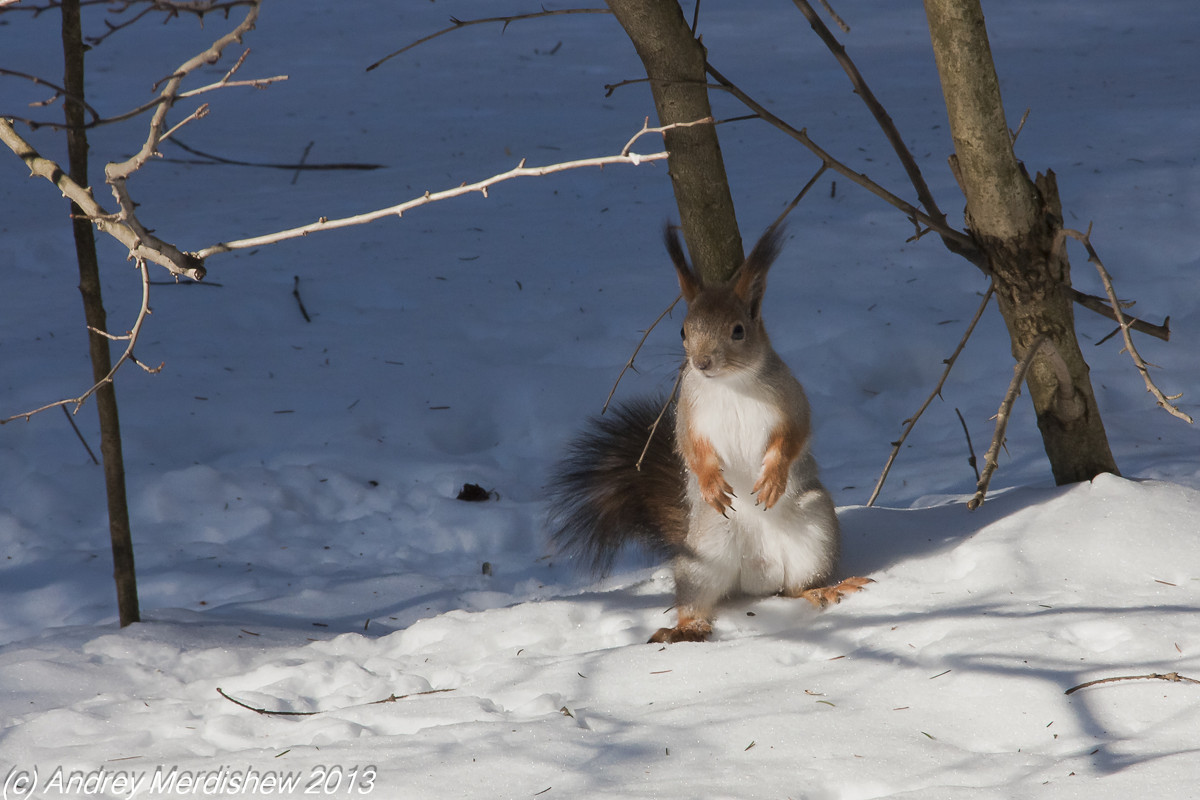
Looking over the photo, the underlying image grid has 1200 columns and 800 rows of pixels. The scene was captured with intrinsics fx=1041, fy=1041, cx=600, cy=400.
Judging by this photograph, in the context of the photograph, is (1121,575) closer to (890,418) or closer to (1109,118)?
(890,418)

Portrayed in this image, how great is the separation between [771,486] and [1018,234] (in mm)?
875

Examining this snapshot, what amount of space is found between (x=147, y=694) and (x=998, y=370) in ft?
10.9

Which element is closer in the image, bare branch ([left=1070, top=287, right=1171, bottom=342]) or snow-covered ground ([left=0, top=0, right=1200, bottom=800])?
snow-covered ground ([left=0, top=0, right=1200, bottom=800])

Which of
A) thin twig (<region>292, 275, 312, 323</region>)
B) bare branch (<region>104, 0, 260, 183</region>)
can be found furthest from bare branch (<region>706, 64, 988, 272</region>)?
thin twig (<region>292, 275, 312, 323</region>)

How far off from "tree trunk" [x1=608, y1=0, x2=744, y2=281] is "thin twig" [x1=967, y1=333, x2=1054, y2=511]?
2.51 feet

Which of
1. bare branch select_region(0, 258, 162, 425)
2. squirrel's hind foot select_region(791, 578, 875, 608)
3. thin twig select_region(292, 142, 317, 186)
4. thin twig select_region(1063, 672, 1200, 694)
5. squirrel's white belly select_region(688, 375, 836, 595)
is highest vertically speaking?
thin twig select_region(292, 142, 317, 186)

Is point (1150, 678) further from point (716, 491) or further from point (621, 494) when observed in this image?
point (621, 494)

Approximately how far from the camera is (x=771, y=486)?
94.1 inches

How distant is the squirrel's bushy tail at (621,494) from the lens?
2.68 m

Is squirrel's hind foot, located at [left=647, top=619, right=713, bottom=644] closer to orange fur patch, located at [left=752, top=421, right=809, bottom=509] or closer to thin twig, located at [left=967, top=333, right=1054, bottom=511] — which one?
orange fur patch, located at [left=752, top=421, right=809, bottom=509]

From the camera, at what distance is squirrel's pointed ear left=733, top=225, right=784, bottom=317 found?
2.38m

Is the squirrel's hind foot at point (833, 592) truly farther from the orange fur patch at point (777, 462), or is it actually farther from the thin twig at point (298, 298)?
the thin twig at point (298, 298)

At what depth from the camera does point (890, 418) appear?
159 inches

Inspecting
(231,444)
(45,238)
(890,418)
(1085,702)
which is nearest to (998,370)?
(890,418)
